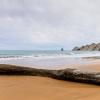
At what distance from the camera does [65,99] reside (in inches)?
150

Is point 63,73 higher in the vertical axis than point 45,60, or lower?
lower

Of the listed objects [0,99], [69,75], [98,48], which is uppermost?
[98,48]

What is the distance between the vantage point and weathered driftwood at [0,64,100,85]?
5534mm

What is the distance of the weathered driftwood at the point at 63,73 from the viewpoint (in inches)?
→ 218

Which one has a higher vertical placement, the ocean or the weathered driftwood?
A: the ocean

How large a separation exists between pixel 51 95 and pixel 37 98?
382 millimetres

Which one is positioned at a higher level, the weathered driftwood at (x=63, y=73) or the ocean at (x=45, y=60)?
the ocean at (x=45, y=60)

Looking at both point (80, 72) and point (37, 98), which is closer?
point (37, 98)

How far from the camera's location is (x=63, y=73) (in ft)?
20.7

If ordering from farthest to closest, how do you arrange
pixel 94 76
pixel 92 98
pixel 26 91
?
pixel 94 76 < pixel 26 91 < pixel 92 98

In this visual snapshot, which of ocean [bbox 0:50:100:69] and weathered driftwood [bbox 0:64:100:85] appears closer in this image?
weathered driftwood [bbox 0:64:100:85]

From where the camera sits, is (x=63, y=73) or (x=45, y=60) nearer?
(x=63, y=73)

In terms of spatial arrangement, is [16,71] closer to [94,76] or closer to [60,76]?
[60,76]

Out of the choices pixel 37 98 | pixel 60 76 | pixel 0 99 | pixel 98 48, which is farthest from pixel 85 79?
pixel 98 48
